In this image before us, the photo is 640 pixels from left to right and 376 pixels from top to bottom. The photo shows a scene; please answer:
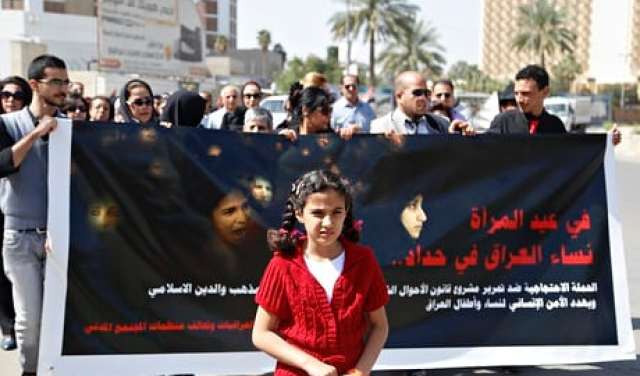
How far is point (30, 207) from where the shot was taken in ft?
14.9

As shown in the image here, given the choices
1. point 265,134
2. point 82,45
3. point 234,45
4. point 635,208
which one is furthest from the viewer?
point 234,45

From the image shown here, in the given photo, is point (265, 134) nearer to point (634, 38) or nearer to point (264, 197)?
point (264, 197)

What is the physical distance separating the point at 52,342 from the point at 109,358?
0.30 m

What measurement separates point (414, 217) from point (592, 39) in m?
88.7

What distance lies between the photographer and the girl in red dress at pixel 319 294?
9.14 feet

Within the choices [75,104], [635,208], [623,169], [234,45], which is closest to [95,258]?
[75,104]

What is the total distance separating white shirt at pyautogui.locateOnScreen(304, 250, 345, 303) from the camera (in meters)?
2.82

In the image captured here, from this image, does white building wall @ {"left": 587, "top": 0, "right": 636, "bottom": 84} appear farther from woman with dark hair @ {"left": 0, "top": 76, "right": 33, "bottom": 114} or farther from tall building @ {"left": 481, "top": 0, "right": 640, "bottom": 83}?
woman with dark hair @ {"left": 0, "top": 76, "right": 33, "bottom": 114}

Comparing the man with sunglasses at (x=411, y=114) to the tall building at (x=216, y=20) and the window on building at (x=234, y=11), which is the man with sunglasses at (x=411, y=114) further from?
the window on building at (x=234, y=11)

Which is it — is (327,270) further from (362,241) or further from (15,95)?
(15,95)

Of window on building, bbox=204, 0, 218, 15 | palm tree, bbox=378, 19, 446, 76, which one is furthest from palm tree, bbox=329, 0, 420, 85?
window on building, bbox=204, 0, 218, 15

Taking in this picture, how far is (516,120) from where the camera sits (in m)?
5.52

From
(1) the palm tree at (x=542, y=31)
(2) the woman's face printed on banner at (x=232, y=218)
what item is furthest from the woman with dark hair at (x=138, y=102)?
(1) the palm tree at (x=542, y=31)

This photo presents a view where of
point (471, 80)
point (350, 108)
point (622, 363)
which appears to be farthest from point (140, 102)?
point (471, 80)
